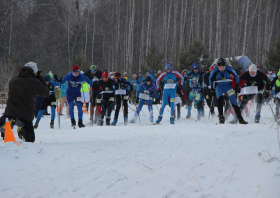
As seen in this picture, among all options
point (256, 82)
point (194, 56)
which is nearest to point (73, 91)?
point (256, 82)

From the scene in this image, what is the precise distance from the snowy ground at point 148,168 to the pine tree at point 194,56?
1614 cm

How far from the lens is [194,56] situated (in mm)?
21156

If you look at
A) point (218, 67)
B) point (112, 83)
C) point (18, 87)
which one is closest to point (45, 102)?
point (112, 83)

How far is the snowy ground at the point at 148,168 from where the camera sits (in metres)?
3.23

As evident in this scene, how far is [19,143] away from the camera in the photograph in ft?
15.2

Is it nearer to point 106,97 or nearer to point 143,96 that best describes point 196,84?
point 143,96

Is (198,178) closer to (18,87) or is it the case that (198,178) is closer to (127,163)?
(127,163)

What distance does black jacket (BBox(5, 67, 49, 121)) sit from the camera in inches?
191

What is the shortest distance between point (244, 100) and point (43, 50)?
3206 cm

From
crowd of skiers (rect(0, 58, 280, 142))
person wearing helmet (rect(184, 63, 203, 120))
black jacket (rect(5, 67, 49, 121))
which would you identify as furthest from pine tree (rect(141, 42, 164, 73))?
black jacket (rect(5, 67, 49, 121))

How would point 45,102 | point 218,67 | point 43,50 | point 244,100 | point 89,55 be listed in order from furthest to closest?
point 89,55 < point 43,50 < point 45,102 < point 244,100 < point 218,67

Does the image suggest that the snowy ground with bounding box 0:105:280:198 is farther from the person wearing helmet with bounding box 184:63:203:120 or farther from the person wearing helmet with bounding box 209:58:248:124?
the person wearing helmet with bounding box 184:63:203:120

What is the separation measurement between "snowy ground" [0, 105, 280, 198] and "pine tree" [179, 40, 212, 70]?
53.0 ft

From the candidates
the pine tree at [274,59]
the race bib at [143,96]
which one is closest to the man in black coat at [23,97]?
the race bib at [143,96]
